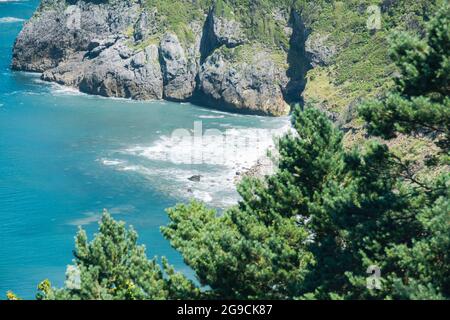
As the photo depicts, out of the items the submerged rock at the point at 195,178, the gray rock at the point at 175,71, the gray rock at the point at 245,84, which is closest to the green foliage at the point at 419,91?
the submerged rock at the point at 195,178

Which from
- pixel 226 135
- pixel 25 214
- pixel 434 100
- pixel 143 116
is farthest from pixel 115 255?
pixel 143 116

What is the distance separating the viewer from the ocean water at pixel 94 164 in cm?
7338

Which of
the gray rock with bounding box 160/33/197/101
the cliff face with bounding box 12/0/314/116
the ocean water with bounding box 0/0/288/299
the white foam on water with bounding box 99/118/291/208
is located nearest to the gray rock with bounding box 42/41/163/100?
the cliff face with bounding box 12/0/314/116

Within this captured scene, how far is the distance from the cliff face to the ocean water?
397 cm

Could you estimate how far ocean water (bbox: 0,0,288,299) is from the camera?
7338 cm

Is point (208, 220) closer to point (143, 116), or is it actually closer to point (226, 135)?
point (226, 135)

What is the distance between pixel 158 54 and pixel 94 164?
51.3 metres

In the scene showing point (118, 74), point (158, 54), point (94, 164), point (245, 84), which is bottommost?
point (94, 164)

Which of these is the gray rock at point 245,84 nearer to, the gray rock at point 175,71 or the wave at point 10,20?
the gray rock at point 175,71

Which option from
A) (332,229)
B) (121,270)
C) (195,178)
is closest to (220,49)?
(195,178)

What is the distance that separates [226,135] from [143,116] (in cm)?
1979

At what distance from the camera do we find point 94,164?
100 meters

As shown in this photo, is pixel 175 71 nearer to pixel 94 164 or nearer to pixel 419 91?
pixel 94 164

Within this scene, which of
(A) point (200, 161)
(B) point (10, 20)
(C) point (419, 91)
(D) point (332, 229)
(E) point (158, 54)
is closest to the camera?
(C) point (419, 91)
